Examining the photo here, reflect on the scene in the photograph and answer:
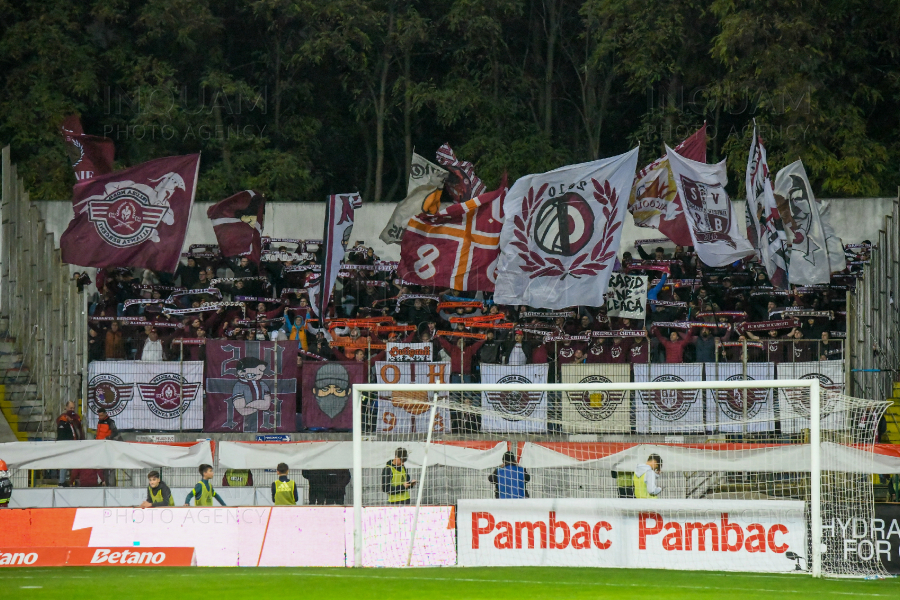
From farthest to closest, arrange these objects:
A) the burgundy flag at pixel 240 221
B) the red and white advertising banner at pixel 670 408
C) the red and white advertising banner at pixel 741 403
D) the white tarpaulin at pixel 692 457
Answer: the burgundy flag at pixel 240 221 → the red and white advertising banner at pixel 670 408 → the red and white advertising banner at pixel 741 403 → the white tarpaulin at pixel 692 457

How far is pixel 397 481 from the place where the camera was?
1652cm

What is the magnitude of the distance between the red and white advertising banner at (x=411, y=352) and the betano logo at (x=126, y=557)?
8504mm

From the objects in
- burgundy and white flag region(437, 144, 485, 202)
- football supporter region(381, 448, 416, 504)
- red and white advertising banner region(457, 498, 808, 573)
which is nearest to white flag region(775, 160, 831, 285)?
burgundy and white flag region(437, 144, 485, 202)

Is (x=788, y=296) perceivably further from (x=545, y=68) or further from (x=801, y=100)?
(x=545, y=68)

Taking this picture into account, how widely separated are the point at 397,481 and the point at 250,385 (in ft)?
21.0

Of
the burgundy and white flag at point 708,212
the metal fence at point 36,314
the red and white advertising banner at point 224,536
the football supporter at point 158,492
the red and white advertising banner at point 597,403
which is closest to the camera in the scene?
the red and white advertising banner at point 224,536

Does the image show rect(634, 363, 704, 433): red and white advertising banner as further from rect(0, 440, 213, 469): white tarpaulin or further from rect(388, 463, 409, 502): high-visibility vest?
rect(0, 440, 213, 469): white tarpaulin

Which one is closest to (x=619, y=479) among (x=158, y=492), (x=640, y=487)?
(x=640, y=487)

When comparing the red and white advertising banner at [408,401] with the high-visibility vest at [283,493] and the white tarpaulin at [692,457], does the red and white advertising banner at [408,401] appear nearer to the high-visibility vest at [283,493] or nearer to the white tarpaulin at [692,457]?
the white tarpaulin at [692,457]

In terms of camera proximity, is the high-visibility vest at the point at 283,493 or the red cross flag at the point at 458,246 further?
the red cross flag at the point at 458,246

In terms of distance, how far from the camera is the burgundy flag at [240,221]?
23.5 metres

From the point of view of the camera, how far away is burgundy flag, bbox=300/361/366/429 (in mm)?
22297

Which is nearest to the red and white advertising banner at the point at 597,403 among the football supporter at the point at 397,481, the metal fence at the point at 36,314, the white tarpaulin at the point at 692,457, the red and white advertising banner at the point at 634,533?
the white tarpaulin at the point at 692,457

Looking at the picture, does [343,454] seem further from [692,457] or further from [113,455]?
[692,457]
